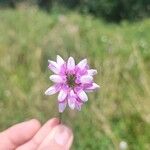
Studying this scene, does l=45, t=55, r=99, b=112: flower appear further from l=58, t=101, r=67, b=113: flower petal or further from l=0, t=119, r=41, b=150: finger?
l=0, t=119, r=41, b=150: finger

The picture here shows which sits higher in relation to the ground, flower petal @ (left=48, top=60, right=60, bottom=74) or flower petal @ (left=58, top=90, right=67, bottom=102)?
flower petal @ (left=48, top=60, right=60, bottom=74)

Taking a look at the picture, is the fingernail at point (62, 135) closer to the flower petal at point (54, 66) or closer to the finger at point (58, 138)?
the finger at point (58, 138)

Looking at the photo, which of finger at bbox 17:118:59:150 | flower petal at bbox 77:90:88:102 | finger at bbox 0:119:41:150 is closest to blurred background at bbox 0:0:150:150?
finger at bbox 0:119:41:150

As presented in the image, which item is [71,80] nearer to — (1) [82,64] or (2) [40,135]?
(1) [82,64]

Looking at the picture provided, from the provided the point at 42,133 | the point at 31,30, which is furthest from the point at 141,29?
the point at 42,133

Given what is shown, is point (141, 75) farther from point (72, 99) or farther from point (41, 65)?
point (72, 99)

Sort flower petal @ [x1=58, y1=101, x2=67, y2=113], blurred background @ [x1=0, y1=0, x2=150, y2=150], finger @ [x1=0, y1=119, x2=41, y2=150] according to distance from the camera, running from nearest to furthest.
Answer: flower petal @ [x1=58, y1=101, x2=67, y2=113] → finger @ [x1=0, y1=119, x2=41, y2=150] → blurred background @ [x1=0, y1=0, x2=150, y2=150]

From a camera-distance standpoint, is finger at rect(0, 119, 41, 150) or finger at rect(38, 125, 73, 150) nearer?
finger at rect(38, 125, 73, 150)
